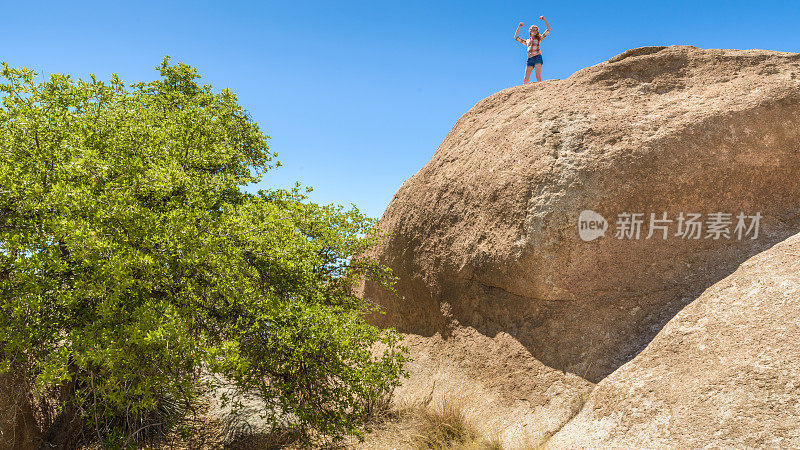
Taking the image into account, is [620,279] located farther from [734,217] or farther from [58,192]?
[58,192]

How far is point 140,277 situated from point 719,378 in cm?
599

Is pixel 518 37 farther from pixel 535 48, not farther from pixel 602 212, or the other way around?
pixel 602 212

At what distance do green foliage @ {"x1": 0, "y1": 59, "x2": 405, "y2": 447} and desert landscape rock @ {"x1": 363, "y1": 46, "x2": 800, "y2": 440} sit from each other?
2391 mm

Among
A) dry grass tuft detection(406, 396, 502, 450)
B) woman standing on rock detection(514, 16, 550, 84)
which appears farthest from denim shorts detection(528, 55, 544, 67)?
dry grass tuft detection(406, 396, 502, 450)

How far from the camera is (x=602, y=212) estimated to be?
295 inches

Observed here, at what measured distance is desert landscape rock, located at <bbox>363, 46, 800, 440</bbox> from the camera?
7297 mm

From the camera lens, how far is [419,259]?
9.75m

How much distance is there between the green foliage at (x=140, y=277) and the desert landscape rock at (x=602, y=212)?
2.39 metres

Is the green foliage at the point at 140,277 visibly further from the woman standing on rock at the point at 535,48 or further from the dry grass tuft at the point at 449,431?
the woman standing on rock at the point at 535,48

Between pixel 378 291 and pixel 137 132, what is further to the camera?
pixel 378 291

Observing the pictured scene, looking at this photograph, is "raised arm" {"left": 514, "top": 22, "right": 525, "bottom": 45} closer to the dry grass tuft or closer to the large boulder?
the large boulder

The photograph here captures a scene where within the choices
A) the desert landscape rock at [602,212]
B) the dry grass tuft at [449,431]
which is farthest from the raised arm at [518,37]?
the dry grass tuft at [449,431]

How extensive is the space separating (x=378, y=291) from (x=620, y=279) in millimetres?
4891

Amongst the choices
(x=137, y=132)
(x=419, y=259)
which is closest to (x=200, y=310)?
(x=137, y=132)
